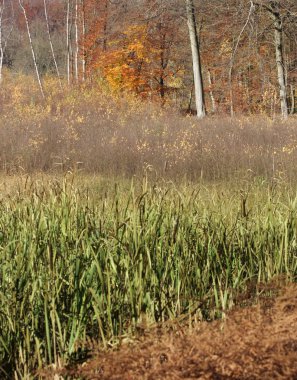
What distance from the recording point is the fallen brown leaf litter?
129 cm

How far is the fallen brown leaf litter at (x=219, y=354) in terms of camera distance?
1.29m

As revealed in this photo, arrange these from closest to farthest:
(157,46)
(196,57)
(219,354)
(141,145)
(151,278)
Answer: (219,354), (151,278), (141,145), (196,57), (157,46)

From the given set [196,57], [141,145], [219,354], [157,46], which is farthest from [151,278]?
[157,46]

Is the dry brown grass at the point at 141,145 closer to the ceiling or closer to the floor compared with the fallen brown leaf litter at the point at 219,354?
closer to the ceiling

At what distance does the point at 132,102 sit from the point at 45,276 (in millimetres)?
12871

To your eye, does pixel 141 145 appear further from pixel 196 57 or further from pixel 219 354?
pixel 219 354

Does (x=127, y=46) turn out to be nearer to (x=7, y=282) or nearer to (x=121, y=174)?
(x=121, y=174)

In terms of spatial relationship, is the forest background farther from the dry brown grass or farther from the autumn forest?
the autumn forest

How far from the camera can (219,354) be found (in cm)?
137

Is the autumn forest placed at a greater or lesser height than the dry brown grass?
lesser

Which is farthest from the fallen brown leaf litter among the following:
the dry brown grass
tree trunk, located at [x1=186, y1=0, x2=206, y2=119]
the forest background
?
tree trunk, located at [x1=186, y1=0, x2=206, y2=119]

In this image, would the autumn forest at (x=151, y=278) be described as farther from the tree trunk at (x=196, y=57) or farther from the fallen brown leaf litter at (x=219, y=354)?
the tree trunk at (x=196, y=57)

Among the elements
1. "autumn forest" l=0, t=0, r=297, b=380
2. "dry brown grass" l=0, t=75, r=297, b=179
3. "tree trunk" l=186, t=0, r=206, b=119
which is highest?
"tree trunk" l=186, t=0, r=206, b=119

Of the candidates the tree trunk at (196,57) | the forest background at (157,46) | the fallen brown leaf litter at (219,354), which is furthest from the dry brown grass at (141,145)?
the fallen brown leaf litter at (219,354)
